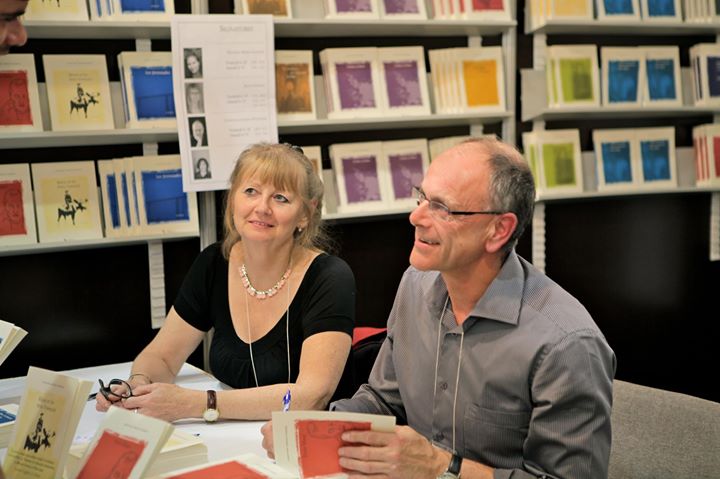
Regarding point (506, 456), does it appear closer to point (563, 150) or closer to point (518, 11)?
point (563, 150)

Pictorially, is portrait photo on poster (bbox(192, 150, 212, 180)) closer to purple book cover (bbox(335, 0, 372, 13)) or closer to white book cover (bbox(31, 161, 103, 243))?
white book cover (bbox(31, 161, 103, 243))

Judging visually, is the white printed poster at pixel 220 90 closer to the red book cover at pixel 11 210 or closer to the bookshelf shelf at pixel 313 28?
the bookshelf shelf at pixel 313 28


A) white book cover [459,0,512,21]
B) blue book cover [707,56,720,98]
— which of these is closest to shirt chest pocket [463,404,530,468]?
white book cover [459,0,512,21]

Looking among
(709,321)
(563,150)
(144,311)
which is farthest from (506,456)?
(709,321)

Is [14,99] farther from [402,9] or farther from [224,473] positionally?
[224,473]

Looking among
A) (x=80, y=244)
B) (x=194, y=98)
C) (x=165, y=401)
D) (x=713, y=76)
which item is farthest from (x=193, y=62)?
(x=713, y=76)

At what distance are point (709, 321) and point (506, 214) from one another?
11.1 feet

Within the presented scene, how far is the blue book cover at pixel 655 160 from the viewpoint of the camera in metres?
4.25

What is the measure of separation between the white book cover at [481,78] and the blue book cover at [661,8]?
0.87 metres

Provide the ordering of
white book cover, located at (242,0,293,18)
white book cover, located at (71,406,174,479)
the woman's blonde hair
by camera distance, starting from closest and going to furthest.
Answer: white book cover, located at (71,406,174,479) → the woman's blonde hair → white book cover, located at (242,0,293,18)

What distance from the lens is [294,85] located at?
3637 mm

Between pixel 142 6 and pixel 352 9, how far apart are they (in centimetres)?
96

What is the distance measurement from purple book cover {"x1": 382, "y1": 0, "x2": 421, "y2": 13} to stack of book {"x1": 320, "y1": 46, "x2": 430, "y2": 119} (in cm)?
19

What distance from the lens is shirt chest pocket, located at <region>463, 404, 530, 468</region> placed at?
5.61 feet
